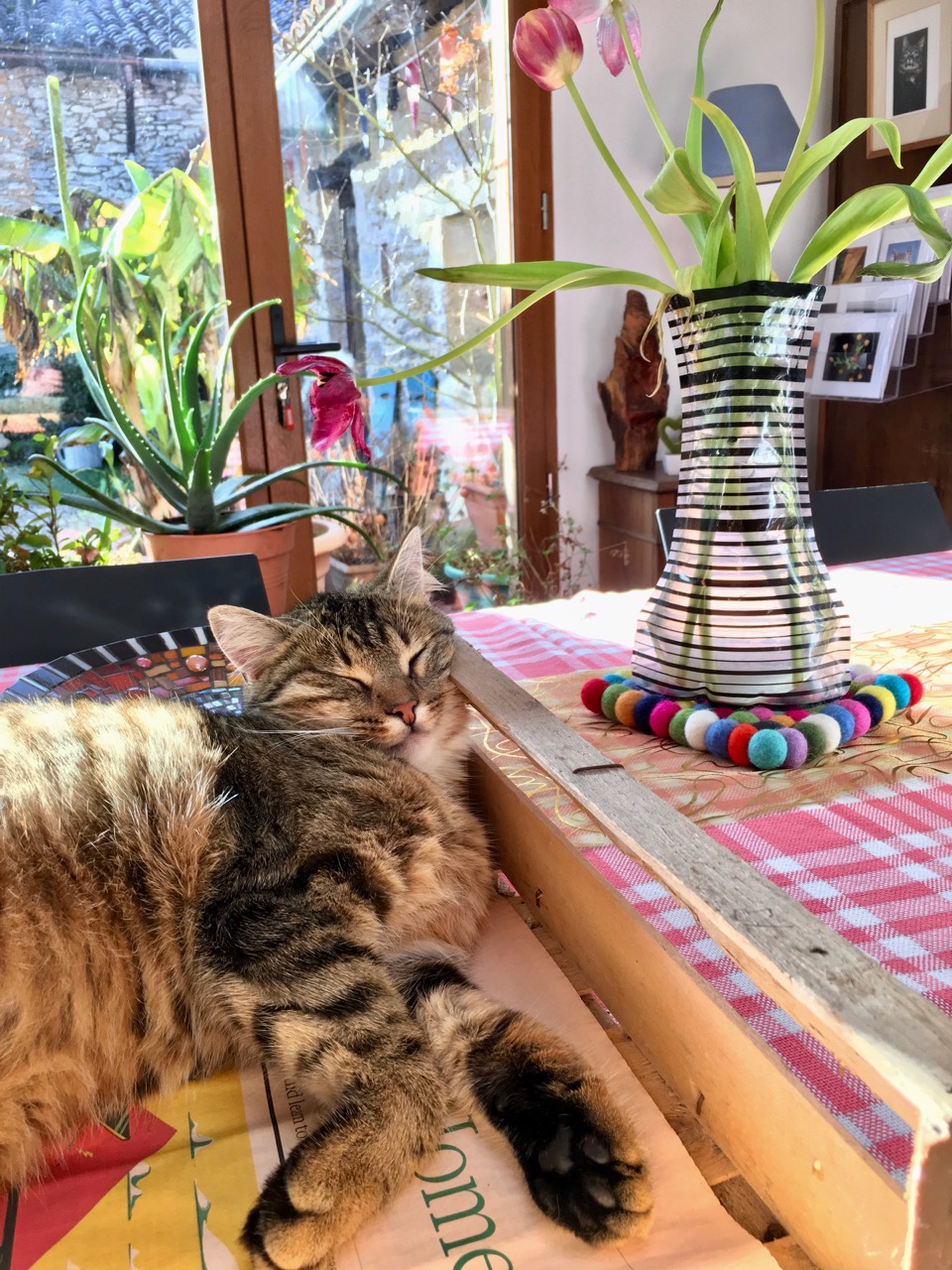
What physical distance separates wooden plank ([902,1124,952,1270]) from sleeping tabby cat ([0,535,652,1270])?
0.21 m

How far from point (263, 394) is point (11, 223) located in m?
0.82

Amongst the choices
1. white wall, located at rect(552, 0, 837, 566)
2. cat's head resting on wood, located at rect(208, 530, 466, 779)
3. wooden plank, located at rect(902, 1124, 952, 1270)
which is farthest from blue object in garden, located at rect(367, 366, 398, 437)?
wooden plank, located at rect(902, 1124, 952, 1270)

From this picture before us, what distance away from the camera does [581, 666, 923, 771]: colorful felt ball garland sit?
0.86 m

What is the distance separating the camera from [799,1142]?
17.8 inches

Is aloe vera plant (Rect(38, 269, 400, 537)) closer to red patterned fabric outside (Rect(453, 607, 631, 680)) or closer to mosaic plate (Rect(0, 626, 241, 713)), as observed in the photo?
red patterned fabric outside (Rect(453, 607, 631, 680))

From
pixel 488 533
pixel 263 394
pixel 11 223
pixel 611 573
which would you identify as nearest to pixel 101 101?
pixel 11 223

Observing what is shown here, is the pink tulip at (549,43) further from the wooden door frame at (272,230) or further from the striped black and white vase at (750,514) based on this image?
the wooden door frame at (272,230)

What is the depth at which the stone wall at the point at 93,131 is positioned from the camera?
2.54 metres

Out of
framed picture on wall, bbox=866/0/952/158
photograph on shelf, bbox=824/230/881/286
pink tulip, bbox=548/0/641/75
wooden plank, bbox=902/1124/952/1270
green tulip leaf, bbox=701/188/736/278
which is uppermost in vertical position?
framed picture on wall, bbox=866/0/952/158

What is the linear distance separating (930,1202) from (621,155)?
3.39 metres

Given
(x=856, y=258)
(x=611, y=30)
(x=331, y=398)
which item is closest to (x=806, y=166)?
(x=611, y=30)

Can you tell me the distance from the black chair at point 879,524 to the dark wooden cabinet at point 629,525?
3.47ft

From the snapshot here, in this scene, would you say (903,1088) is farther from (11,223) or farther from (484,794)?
(11,223)

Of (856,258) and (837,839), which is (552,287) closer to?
(837,839)
